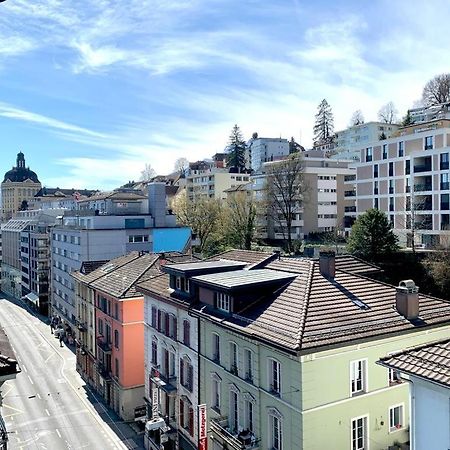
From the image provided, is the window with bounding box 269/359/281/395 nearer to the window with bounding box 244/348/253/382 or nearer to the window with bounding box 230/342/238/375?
the window with bounding box 244/348/253/382

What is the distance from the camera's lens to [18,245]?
104 m

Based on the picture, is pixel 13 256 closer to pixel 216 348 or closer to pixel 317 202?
pixel 317 202

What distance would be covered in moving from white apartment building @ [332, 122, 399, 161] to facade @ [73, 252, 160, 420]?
218 ft

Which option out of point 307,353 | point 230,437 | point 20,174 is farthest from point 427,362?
point 20,174

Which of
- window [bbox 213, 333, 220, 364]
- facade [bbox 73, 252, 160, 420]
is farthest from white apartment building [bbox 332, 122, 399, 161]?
window [bbox 213, 333, 220, 364]

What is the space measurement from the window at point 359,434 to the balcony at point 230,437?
4.54 meters

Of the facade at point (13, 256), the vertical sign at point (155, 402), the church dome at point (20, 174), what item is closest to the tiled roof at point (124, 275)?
the vertical sign at point (155, 402)

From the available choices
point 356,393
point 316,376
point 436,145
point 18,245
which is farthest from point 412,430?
point 18,245

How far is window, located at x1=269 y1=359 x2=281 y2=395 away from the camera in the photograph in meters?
22.0

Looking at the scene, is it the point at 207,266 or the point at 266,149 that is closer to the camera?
the point at 207,266

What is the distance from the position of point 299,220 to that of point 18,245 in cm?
6168

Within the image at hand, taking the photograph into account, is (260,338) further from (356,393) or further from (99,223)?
(99,223)

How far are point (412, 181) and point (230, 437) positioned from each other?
49411mm

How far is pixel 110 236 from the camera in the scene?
211 feet
